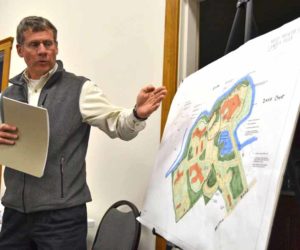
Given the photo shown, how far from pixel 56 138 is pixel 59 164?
4.0 inches

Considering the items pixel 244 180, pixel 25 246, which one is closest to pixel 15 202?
pixel 25 246

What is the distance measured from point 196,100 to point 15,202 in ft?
2.62

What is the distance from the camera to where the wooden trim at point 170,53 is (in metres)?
1.72

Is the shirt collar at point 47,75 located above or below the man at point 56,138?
above

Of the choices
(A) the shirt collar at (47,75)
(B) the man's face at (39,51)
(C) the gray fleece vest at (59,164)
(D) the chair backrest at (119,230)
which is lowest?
(D) the chair backrest at (119,230)

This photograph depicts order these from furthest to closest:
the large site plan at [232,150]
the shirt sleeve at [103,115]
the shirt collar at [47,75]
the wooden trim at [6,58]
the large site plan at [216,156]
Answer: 1. the wooden trim at [6,58]
2. the shirt collar at [47,75]
3. the shirt sleeve at [103,115]
4. the large site plan at [216,156]
5. the large site plan at [232,150]

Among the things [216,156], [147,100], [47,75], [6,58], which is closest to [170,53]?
[147,100]

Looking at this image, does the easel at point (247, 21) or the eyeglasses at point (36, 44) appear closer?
the easel at point (247, 21)

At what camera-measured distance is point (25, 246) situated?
1.42 meters

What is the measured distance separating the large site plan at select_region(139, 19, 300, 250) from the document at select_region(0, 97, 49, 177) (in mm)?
451

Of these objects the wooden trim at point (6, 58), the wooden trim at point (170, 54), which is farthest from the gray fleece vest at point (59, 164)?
the wooden trim at point (6, 58)

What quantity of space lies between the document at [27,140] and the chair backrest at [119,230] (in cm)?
48

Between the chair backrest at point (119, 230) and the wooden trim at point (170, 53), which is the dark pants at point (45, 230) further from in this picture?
the wooden trim at point (170, 53)

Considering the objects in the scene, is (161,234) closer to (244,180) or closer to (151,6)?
(244,180)
